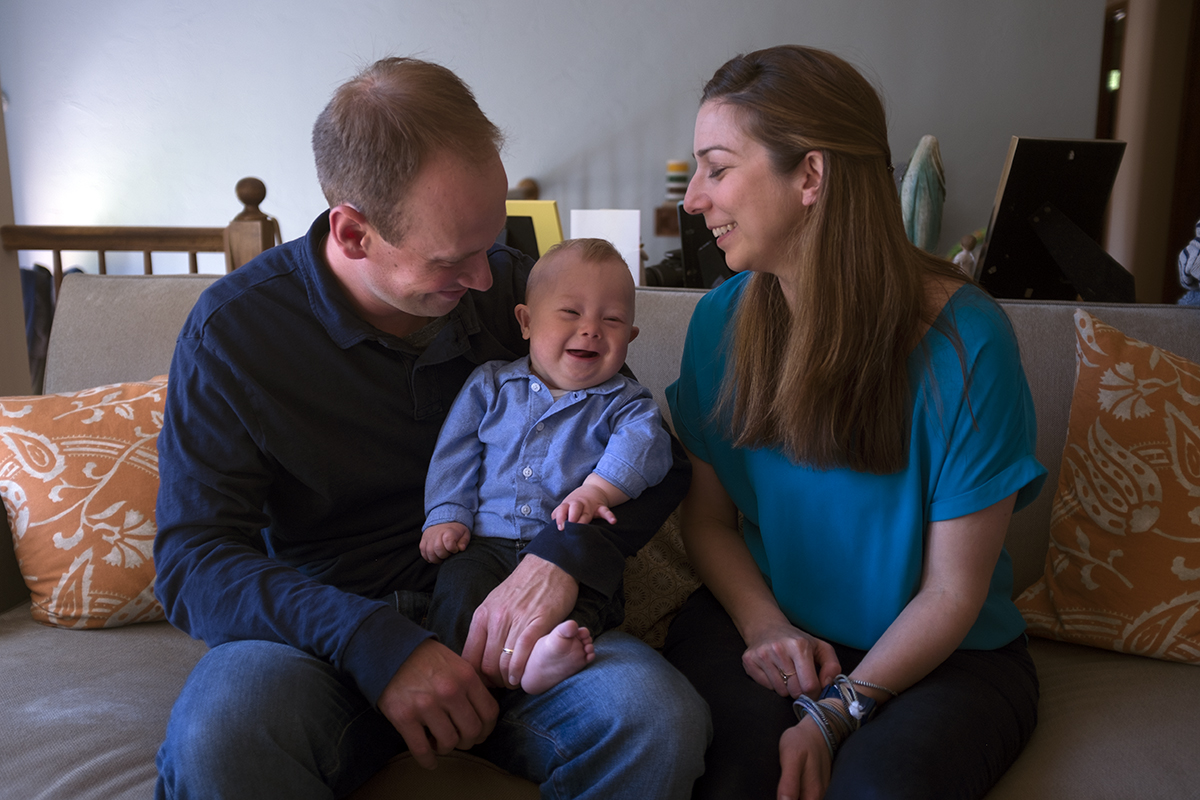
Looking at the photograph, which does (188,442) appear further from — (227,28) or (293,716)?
(227,28)

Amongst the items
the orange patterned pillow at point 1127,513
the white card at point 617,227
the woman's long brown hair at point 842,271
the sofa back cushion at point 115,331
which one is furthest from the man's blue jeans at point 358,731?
the white card at point 617,227

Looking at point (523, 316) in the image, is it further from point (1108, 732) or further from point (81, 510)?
point (1108, 732)

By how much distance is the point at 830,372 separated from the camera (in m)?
1.13

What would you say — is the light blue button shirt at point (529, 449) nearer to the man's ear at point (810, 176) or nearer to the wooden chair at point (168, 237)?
the man's ear at point (810, 176)

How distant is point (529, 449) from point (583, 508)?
0.46ft

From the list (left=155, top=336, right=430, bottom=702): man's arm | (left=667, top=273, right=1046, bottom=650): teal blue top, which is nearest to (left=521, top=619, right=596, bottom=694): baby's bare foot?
(left=155, top=336, right=430, bottom=702): man's arm

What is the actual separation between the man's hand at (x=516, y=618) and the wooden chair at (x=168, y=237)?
4.73 ft

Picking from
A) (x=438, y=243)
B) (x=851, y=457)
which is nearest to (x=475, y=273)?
(x=438, y=243)

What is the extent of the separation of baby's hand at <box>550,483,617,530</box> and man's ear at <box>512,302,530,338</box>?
0.28 metres

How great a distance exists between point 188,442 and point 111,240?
1614 millimetres

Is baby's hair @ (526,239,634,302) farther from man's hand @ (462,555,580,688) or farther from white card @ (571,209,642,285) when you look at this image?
white card @ (571,209,642,285)

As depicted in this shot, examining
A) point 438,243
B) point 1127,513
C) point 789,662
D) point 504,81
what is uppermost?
point 504,81

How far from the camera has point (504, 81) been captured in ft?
15.5

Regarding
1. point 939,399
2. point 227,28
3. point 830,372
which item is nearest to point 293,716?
point 830,372
